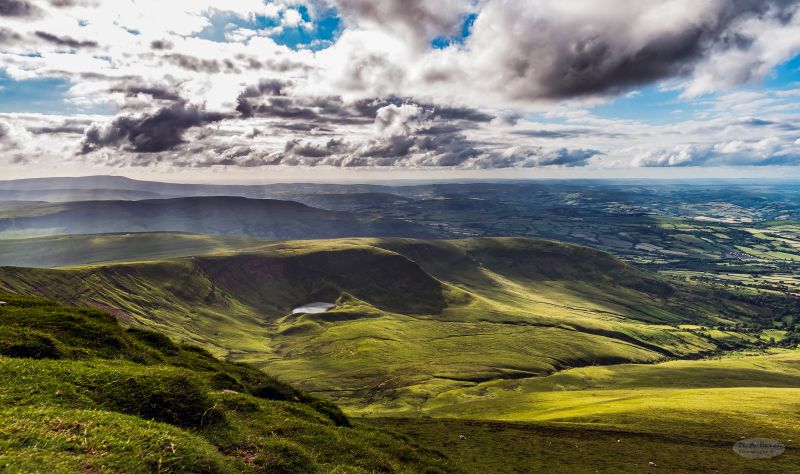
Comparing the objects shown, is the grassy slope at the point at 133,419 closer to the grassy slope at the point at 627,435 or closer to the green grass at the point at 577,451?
the grassy slope at the point at 627,435


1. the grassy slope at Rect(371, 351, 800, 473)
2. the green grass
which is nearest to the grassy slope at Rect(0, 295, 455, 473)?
the grassy slope at Rect(371, 351, 800, 473)

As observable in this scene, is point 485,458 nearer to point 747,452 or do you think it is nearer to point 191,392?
point 747,452

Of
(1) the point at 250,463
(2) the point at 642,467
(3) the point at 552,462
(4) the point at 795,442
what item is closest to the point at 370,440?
(1) the point at 250,463

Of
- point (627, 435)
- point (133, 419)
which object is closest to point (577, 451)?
point (627, 435)

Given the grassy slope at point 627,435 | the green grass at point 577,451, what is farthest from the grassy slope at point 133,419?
the green grass at point 577,451

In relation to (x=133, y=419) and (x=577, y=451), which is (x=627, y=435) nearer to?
(x=577, y=451)

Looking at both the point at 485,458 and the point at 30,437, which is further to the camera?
the point at 485,458

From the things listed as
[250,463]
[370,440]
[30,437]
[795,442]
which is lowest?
[795,442]

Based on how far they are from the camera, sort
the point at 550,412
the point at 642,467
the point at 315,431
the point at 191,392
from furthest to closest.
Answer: the point at 550,412 → the point at 642,467 → the point at 315,431 → the point at 191,392
